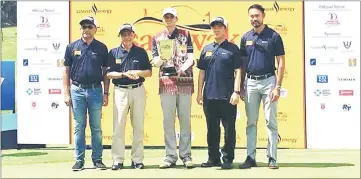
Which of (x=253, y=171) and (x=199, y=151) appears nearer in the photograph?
(x=253, y=171)

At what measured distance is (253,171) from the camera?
6004 mm

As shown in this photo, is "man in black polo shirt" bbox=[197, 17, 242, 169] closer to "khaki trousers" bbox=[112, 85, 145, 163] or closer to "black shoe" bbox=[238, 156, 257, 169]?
"black shoe" bbox=[238, 156, 257, 169]

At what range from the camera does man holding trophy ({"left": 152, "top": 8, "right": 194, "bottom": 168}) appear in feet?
20.7

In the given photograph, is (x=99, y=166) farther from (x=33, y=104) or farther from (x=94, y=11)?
(x=94, y=11)

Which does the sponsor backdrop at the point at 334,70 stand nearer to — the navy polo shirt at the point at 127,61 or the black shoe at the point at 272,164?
the black shoe at the point at 272,164

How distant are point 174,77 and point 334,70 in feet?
12.3

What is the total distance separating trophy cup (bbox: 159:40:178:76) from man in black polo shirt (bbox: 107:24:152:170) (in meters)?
0.21

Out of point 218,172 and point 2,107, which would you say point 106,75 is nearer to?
point 218,172

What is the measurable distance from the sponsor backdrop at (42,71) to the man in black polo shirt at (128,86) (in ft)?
10.3

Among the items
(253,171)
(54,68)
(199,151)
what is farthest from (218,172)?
(54,68)

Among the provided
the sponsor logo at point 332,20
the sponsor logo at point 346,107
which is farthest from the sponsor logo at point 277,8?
the sponsor logo at point 346,107

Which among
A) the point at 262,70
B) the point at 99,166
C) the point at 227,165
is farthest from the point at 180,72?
the point at 99,166

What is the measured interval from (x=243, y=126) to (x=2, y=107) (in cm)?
465

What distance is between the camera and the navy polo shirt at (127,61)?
6.27m
